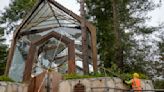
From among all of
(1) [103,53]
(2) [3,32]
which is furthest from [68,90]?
(2) [3,32]

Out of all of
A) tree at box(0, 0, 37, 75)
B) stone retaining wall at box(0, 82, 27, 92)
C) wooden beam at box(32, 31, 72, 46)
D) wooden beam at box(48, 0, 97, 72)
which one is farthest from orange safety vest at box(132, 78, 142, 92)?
tree at box(0, 0, 37, 75)

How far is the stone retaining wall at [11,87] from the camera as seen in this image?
30.7 ft

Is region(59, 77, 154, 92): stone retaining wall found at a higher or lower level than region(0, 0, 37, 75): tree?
lower

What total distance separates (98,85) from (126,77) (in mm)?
1657

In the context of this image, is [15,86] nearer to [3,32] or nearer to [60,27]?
[60,27]

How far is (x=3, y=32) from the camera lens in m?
21.8

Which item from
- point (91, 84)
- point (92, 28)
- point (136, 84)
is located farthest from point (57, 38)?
point (136, 84)

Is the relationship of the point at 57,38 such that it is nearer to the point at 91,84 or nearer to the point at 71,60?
the point at 71,60

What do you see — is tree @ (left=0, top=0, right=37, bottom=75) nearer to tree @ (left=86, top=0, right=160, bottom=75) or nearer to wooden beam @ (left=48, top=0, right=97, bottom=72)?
tree @ (left=86, top=0, right=160, bottom=75)

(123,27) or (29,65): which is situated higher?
(123,27)

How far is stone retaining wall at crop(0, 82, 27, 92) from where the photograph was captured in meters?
9.37

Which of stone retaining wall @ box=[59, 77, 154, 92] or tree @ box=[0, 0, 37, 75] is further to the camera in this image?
tree @ box=[0, 0, 37, 75]

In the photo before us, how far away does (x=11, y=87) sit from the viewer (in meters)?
9.73

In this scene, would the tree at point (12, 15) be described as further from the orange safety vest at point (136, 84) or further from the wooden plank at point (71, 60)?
the orange safety vest at point (136, 84)
